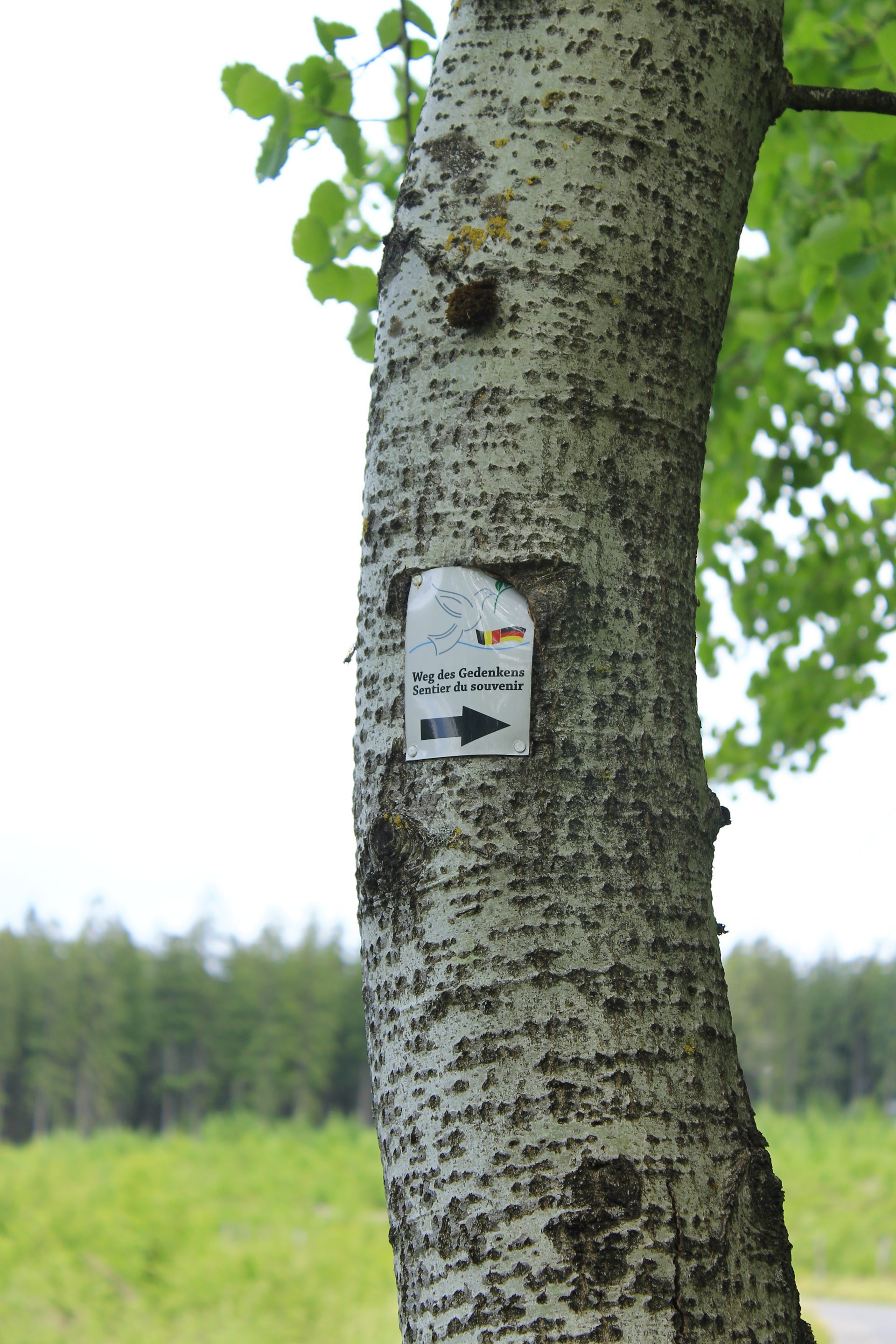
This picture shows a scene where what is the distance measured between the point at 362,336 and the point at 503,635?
1503 mm

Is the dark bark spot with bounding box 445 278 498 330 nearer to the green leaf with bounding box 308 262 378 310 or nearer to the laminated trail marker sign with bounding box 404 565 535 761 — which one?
the laminated trail marker sign with bounding box 404 565 535 761

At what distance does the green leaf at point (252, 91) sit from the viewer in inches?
77.7

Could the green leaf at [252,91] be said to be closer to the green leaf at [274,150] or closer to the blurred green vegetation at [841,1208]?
the green leaf at [274,150]

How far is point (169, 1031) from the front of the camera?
23328mm

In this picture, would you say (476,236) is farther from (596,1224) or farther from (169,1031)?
(169,1031)

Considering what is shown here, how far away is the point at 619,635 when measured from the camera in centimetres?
101

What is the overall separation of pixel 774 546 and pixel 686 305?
4564 millimetres

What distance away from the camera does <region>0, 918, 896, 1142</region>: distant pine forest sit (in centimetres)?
2148

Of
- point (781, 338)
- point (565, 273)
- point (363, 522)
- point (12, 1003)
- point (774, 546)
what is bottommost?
point (12, 1003)

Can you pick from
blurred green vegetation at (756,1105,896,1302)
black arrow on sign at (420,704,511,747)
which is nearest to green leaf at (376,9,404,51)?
black arrow on sign at (420,704,511,747)

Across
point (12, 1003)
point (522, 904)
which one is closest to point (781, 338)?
point (522, 904)

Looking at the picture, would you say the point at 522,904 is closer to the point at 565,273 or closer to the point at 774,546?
the point at 565,273

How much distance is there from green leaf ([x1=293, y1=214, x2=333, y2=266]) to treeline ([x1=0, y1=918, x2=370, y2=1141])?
72.7 feet

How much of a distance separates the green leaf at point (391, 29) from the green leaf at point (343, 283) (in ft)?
1.45
